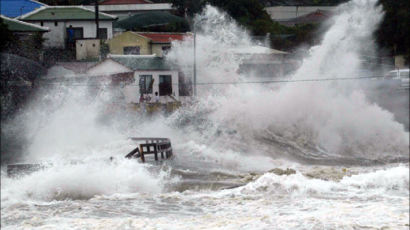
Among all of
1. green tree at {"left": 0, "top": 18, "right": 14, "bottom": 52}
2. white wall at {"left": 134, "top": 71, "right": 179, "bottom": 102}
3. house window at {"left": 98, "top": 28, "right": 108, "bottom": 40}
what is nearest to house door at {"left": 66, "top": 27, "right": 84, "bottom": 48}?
house window at {"left": 98, "top": 28, "right": 108, "bottom": 40}

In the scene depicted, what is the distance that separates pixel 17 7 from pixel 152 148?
222 cm

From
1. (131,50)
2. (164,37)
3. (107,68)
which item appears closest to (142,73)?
(131,50)

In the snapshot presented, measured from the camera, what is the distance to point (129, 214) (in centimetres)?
574

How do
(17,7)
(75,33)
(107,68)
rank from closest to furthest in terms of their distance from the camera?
1. (17,7)
2. (75,33)
3. (107,68)

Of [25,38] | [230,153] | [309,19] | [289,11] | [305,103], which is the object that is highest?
[289,11]

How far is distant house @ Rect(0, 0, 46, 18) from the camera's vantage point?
292 inches

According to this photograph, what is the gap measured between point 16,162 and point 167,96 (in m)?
2.18

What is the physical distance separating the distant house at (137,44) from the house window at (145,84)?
0.32 meters

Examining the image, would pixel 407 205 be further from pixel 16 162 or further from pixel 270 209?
pixel 16 162

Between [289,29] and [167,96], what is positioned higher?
[289,29]

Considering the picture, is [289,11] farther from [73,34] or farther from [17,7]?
[17,7]

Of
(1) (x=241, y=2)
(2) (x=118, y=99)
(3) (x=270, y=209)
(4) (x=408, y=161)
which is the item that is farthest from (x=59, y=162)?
(4) (x=408, y=161)

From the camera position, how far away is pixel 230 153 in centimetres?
816

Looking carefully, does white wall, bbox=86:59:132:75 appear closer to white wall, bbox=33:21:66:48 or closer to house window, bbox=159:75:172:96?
house window, bbox=159:75:172:96
